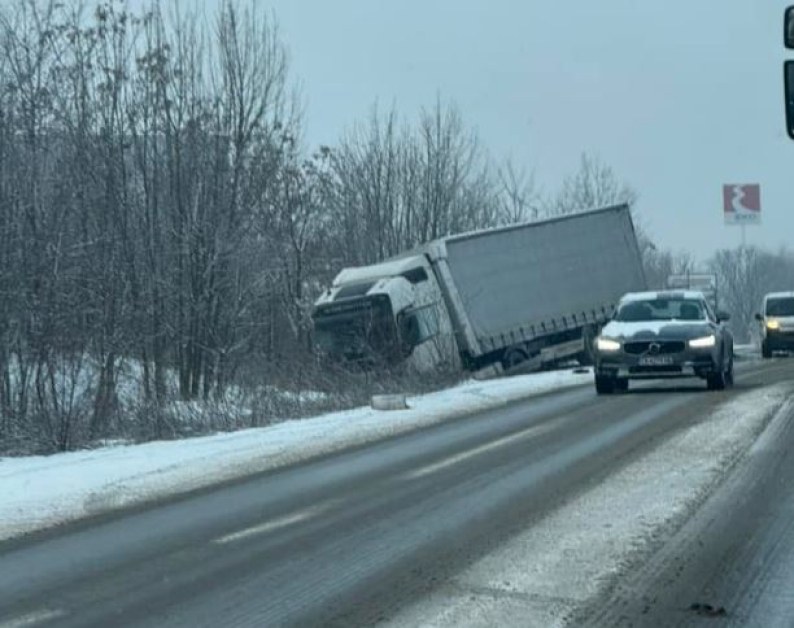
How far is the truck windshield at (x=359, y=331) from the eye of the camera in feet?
111

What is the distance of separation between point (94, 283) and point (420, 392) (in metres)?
8.33

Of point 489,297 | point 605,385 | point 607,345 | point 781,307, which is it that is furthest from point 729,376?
point 781,307

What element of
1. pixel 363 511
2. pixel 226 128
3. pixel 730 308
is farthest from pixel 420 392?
pixel 730 308

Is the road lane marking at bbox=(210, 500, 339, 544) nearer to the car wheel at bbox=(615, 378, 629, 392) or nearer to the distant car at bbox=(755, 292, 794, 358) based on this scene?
the car wheel at bbox=(615, 378, 629, 392)

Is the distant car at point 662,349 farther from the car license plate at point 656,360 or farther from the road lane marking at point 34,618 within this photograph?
the road lane marking at point 34,618

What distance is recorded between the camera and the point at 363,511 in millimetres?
12562

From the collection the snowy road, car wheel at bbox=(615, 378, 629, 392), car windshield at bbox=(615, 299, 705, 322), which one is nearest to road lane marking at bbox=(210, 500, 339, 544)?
the snowy road

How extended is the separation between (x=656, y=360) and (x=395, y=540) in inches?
627

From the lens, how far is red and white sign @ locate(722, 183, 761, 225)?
88062mm

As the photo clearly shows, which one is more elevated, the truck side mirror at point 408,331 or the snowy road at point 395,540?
the truck side mirror at point 408,331

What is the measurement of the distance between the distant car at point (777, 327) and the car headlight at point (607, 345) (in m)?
24.0

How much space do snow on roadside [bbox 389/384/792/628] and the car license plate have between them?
9396 millimetres

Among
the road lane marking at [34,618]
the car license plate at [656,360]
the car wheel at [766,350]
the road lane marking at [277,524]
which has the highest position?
the road lane marking at [34,618]

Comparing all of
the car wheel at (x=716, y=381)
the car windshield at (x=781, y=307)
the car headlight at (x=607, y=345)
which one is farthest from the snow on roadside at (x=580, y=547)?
the car windshield at (x=781, y=307)
